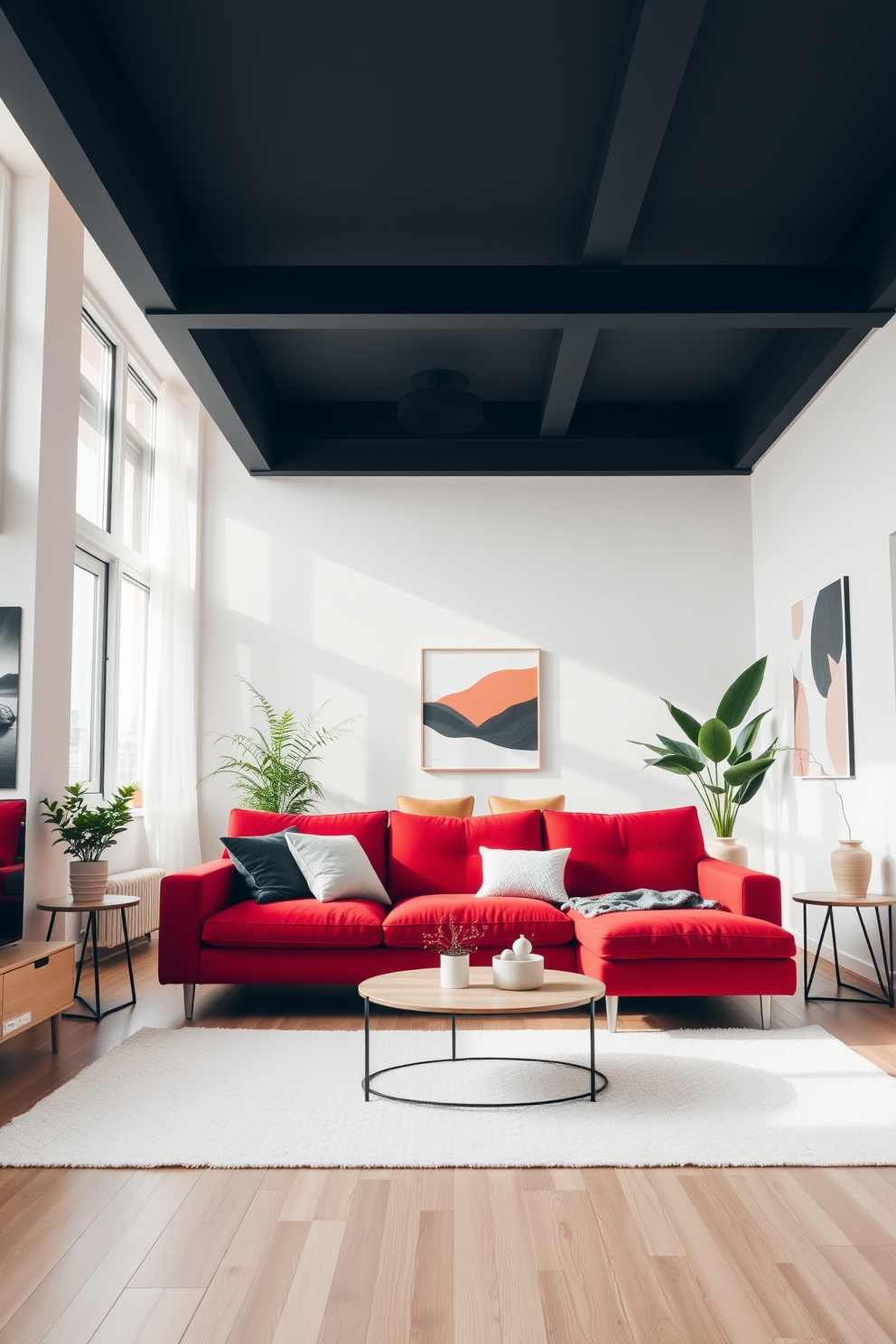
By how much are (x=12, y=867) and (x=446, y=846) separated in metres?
2.04

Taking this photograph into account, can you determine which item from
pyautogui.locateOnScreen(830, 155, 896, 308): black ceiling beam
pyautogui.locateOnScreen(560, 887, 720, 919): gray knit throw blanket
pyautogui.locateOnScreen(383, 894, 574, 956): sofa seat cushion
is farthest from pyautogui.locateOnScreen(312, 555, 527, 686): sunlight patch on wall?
pyautogui.locateOnScreen(830, 155, 896, 308): black ceiling beam

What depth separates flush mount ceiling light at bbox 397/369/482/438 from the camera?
20.0ft

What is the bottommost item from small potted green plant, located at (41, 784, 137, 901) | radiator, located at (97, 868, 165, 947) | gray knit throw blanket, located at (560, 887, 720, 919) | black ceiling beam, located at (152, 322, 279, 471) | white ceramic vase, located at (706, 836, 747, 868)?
radiator, located at (97, 868, 165, 947)

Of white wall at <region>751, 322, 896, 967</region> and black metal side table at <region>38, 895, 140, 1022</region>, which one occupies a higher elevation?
white wall at <region>751, 322, 896, 967</region>

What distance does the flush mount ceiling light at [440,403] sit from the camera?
610cm

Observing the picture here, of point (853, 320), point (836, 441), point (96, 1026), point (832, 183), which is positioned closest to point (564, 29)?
point (832, 183)

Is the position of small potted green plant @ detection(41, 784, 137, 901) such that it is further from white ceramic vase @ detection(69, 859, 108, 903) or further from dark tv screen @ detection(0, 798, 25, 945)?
dark tv screen @ detection(0, 798, 25, 945)

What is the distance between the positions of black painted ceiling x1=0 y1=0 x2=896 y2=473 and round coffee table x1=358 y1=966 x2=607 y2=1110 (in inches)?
112

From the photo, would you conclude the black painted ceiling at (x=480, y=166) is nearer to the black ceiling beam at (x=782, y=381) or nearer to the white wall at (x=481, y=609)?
the black ceiling beam at (x=782, y=381)

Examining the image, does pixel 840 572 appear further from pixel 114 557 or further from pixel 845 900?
pixel 114 557

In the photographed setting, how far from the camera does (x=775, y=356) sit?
587 cm

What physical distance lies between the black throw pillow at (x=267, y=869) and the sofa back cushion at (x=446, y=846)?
539mm

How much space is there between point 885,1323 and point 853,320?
4.01 m

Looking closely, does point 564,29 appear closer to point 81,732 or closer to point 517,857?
point 517,857
